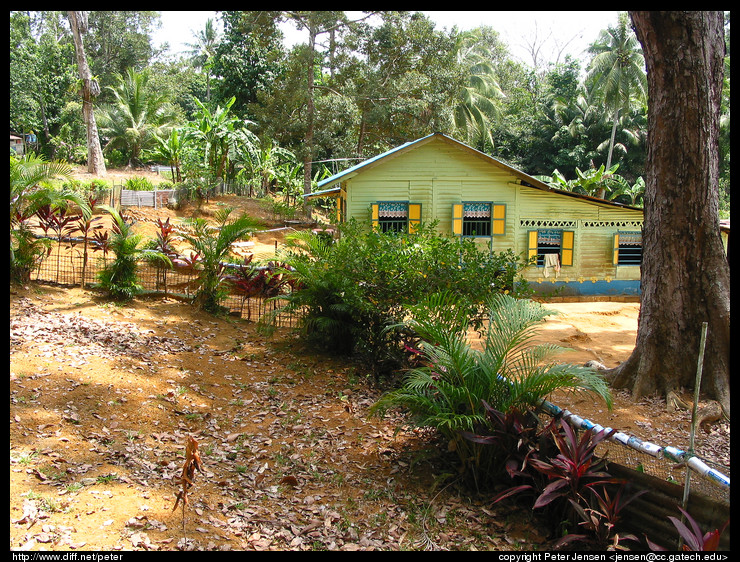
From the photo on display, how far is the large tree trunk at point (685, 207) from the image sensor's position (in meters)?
6.51

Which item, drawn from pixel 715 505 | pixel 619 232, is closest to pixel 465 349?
pixel 715 505

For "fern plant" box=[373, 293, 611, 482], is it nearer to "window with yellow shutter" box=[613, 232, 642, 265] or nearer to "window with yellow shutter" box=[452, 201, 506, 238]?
"window with yellow shutter" box=[452, 201, 506, 238]

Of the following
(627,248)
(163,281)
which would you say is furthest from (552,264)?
(163,281)

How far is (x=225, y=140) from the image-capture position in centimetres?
2394

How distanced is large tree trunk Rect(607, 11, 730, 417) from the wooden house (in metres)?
7.20

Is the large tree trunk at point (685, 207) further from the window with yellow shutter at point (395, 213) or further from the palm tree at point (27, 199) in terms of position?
the palm tree at point (27, 199)

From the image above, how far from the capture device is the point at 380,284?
754cm

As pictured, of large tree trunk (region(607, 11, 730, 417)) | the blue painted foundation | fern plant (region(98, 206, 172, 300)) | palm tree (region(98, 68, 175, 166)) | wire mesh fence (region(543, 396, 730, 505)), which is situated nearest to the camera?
wire mesh fence (region(543, 396, 730, 505))

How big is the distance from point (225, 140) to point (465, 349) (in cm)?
2101

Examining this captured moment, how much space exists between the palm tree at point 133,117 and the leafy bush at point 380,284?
25.6 meters

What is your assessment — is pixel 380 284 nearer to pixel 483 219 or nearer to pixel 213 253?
pixel 213 253

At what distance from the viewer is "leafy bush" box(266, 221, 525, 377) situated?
7406mm

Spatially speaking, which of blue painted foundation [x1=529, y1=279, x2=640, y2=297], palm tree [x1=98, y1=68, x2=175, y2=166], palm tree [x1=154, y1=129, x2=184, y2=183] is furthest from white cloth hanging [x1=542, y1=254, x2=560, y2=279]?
palm tree [x1=98, y1=68, x2=175, y2=166]

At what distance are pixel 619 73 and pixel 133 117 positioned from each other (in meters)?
27.8
